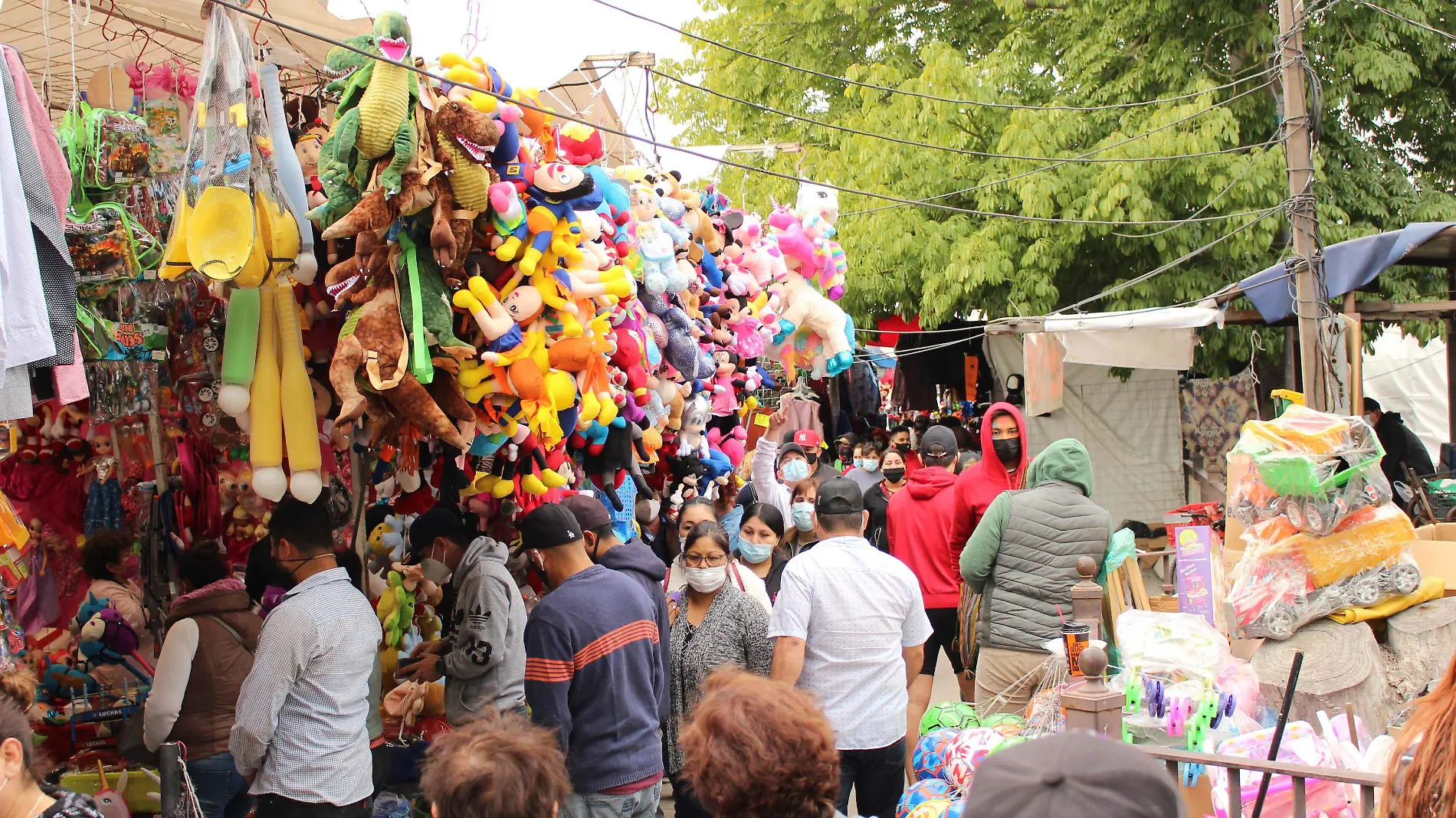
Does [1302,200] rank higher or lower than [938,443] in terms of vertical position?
higher

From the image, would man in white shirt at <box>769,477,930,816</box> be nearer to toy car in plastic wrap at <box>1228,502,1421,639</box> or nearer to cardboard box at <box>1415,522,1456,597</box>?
toy car in plastic wrap at <box>1228,502,1421,639</box>

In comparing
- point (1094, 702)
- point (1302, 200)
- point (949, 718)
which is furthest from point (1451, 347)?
point (1094, 702)

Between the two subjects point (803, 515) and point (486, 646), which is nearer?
point (486, 646)

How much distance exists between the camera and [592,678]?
12.2 feet

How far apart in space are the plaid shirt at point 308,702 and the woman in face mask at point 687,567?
134cm

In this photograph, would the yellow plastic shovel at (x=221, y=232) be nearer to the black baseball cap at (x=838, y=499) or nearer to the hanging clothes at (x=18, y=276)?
the hanging clothes at (x=18, y=276)

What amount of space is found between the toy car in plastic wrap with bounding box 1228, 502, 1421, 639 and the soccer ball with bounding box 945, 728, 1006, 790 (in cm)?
Answer: 174

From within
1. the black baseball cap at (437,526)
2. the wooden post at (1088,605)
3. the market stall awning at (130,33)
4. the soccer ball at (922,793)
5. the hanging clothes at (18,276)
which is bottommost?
the soccer ball at (922,793)

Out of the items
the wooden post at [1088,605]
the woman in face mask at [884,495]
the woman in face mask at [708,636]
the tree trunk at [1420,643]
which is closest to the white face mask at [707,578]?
the woman in face mask at [708,636]

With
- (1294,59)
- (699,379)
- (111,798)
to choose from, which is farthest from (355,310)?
(1294,59)

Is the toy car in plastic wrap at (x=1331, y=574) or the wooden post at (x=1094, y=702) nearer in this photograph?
the wooden post at (x=1094, y=702)

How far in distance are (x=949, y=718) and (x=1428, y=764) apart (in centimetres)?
246

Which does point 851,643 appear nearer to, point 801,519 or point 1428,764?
point 1428,764

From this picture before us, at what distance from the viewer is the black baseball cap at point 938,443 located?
7402 mm
